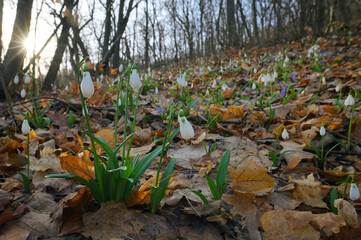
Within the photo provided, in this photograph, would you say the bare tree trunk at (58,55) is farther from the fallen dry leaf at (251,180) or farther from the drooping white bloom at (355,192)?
the drooping white bloom at (355,192)

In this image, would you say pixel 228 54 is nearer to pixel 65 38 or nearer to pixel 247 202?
pixel 65 38

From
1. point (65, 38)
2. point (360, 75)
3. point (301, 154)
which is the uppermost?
point (65, 38)

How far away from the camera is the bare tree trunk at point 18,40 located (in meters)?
3.64

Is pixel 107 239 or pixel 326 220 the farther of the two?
pixel 326 220

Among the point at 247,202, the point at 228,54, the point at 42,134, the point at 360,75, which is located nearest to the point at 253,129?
the point at 247,202

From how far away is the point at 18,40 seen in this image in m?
3.75

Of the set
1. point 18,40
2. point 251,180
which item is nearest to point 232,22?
point 18,40

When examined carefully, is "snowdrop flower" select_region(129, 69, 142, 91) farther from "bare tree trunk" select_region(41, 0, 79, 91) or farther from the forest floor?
"bare tree trunk" select_region(41, 0, 79, 91)

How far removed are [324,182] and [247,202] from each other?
1.95 feet

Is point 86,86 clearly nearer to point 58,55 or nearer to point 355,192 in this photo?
point 355,192

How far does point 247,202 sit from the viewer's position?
1221mm

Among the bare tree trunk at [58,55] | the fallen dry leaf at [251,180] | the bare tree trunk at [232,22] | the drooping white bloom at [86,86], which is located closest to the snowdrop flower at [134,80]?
the drooping white bloom at [86,86]

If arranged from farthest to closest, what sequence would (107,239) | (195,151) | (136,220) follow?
(195,151), (136,220), (107,239)

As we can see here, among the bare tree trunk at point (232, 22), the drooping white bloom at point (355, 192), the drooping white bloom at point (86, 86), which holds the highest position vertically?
the bare tree trunk at point (232, 22)
